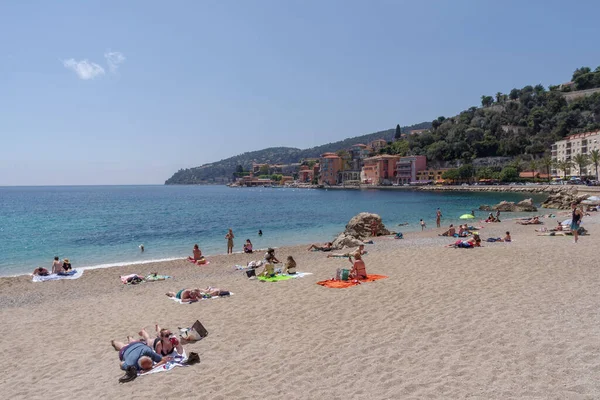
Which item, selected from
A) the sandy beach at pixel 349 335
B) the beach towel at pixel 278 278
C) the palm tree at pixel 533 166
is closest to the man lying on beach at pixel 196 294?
the sandy beach at pixel 349 335

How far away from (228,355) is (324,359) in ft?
5.25

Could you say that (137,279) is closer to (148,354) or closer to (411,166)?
(148,354)

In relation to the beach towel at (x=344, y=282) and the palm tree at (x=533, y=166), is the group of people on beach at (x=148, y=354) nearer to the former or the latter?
the beach towel at (x=344, y=282)

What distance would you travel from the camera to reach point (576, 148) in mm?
93438

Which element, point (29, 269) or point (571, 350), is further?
point (29, 269)

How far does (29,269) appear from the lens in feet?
60.9

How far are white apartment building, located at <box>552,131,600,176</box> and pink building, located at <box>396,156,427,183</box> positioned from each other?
3575cm

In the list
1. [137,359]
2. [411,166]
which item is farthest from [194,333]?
[411,166]

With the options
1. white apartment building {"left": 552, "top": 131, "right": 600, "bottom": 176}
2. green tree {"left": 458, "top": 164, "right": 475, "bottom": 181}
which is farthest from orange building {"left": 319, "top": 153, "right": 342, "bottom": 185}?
white apartment building {"left": 552, "top": 131, "right": 600, "bottom": 176}

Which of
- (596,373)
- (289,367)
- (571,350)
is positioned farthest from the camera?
(289,367)

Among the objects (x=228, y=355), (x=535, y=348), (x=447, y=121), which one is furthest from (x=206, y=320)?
(x=447, y=121)

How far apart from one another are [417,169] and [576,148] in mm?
44395

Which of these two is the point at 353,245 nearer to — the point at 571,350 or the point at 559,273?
the point at 559,273

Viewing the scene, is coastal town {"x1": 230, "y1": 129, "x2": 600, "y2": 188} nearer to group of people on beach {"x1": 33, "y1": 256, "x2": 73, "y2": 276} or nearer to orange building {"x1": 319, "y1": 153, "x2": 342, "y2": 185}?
orange building {"x1": 319, "y1": 153, "x2": 342, "y2": 185}
